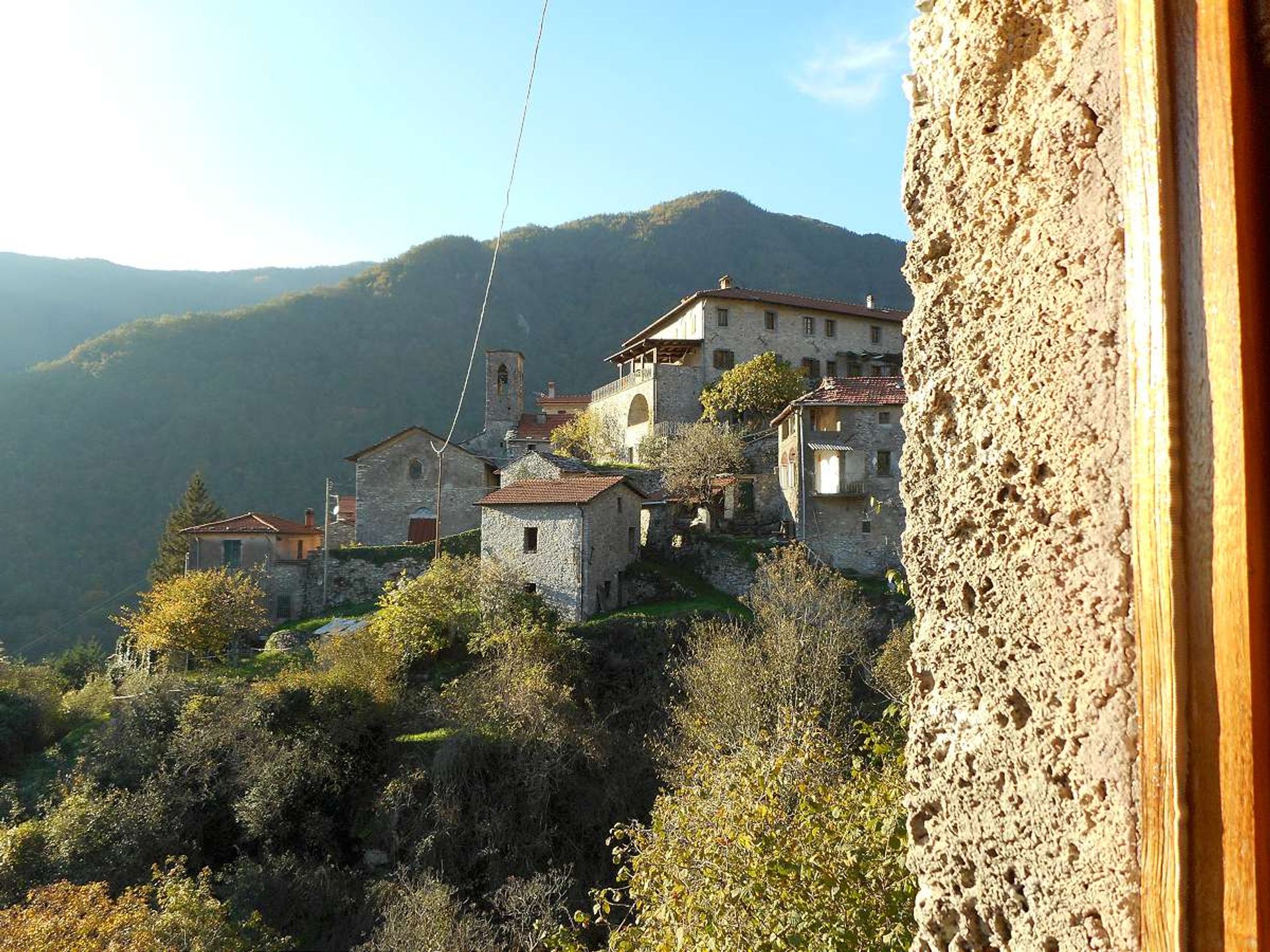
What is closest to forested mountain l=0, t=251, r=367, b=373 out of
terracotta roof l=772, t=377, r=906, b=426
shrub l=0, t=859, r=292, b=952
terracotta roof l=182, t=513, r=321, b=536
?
terracotta roof l=182, t=513, r=321, b=536

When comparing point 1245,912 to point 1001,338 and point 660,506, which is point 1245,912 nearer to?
point 1001,338

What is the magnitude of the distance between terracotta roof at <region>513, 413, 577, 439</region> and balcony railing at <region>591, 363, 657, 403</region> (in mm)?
4017

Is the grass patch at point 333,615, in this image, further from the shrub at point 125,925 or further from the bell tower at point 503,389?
the bell tower at point 503,389

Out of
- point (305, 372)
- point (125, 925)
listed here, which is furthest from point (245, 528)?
point (305, 372)

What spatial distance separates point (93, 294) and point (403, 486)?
106 metres

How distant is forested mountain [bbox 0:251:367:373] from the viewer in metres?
95.0

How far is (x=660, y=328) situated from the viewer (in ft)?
155

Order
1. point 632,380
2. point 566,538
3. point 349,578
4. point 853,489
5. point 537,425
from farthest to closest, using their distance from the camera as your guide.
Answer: point 537,425
point 632,380
point 349,578
point 853,489
point 566,538

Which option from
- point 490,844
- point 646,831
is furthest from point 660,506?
point 646,831

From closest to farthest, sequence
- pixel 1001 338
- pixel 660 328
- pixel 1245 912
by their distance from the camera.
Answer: pixel 1245 912 → pixel 1001 338 → pixel 660 328

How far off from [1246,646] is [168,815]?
24.5m

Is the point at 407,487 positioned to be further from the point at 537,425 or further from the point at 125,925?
the point at 125,925

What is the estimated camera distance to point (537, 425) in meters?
48.6

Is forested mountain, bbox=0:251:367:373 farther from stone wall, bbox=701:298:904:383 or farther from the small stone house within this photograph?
the small stone house
